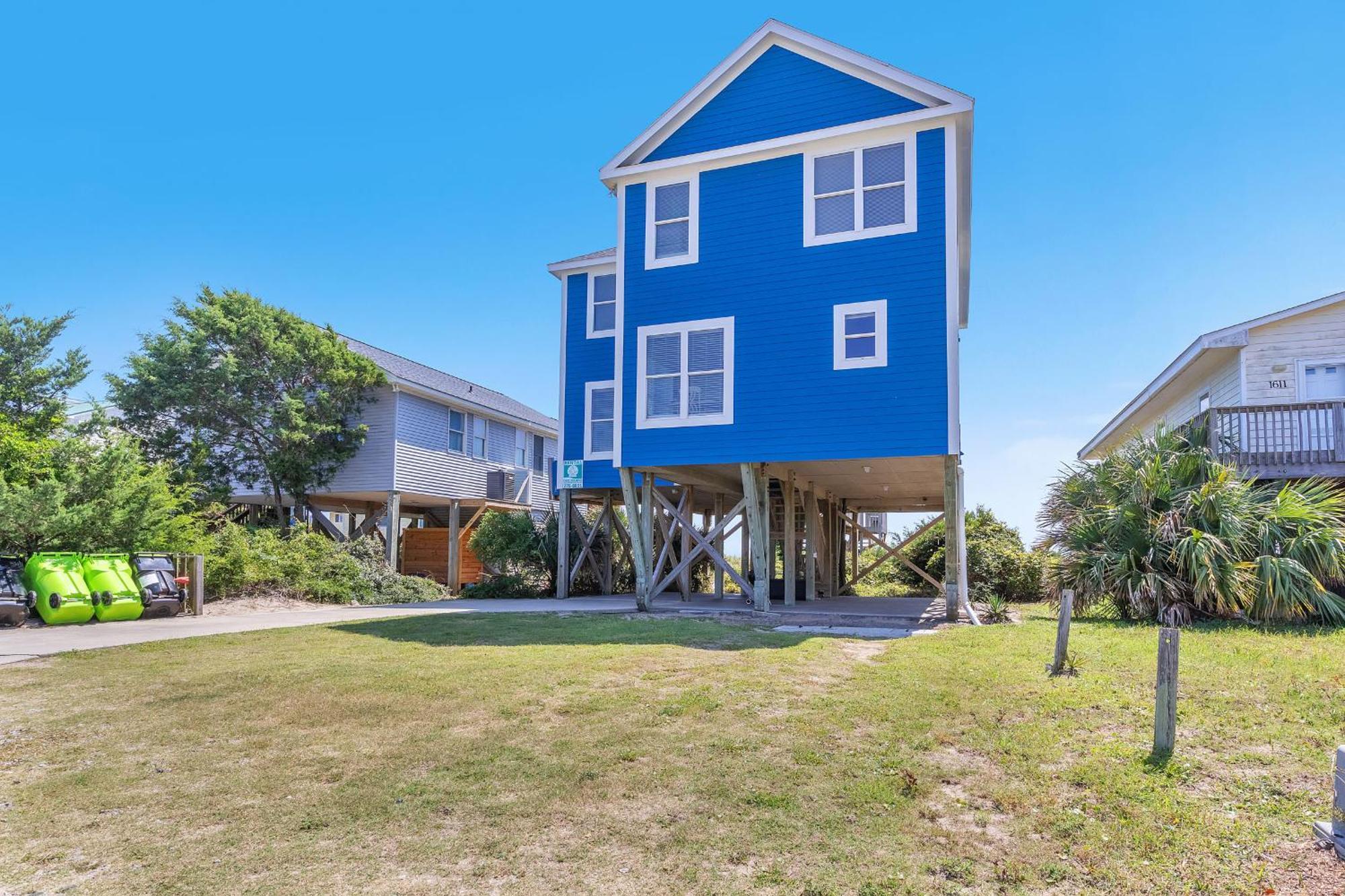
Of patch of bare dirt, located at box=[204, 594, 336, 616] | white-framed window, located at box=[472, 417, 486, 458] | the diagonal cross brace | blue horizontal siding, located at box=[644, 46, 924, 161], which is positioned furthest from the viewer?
white-framed window, located at box=[472, 417, 486, 458]

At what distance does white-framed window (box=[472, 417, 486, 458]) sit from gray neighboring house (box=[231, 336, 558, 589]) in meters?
0.03

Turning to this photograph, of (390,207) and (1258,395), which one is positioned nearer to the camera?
(1258,395)

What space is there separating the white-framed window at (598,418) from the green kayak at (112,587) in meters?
8.74

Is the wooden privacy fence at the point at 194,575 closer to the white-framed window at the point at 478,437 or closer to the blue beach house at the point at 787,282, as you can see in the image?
the blue beach house at the point at 787,282

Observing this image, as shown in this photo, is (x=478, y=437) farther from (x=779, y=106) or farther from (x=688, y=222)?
(x=779, y=106)

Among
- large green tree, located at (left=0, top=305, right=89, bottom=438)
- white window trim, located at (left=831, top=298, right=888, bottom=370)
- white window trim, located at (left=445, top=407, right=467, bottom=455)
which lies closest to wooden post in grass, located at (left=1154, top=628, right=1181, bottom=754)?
white window trim, located at (left=831, top=298, right=888, bottom=370)

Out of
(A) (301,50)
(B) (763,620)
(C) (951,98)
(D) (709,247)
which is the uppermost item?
(A) (301,50)

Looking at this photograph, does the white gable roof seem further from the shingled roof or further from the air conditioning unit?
the air conditioning unit

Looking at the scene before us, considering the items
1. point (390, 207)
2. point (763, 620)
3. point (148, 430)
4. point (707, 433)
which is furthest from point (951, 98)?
point (148, 430)

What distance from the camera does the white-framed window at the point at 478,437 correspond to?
82.0 feet

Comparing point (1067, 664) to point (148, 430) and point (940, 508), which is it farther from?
point (148, 430)

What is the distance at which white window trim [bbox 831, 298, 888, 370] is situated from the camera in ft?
38.2

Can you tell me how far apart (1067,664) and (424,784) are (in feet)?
18.1

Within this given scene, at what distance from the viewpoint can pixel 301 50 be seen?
13836mm
